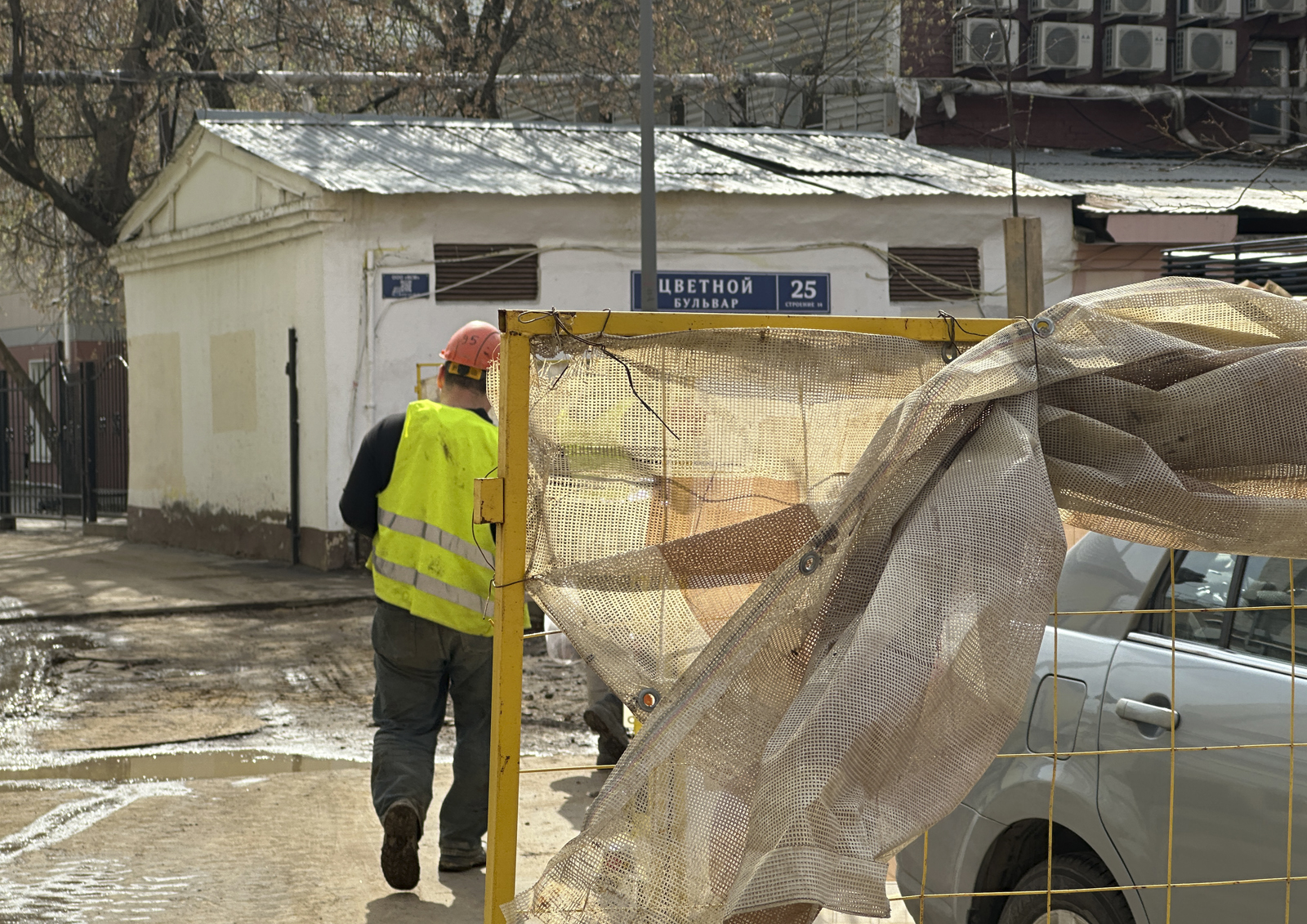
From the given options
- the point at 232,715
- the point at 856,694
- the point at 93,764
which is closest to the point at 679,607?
the point at 856,694

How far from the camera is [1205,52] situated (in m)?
22.7

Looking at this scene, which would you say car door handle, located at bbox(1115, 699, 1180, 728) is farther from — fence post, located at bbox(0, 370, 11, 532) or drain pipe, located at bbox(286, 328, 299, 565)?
fence post, located at bbox(0, 370, 11, 532)

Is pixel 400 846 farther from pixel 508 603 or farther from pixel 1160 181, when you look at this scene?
pixel 1160 181

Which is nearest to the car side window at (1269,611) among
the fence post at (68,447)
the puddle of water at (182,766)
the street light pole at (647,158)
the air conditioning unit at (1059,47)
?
the puddle of water at (182,766)

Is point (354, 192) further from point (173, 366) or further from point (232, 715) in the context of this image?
point (232, 715)

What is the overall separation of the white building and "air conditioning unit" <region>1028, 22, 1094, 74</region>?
5191 mm

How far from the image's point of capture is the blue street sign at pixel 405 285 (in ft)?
45.8

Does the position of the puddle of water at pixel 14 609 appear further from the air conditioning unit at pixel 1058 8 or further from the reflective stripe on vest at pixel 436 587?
the air conditioning unit at pixel 1058 8

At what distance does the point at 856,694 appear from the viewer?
1983mm

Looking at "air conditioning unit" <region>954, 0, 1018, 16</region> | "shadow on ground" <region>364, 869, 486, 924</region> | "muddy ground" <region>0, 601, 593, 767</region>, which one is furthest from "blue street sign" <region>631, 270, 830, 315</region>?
"shadow on ground" <region>364, 869, 486, 924</region>

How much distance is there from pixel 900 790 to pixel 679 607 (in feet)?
2.43

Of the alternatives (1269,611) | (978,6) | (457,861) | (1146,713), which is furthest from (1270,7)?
(1146,713)

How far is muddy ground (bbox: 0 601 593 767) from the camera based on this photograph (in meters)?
7.67

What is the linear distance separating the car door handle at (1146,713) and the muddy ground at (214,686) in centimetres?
425
